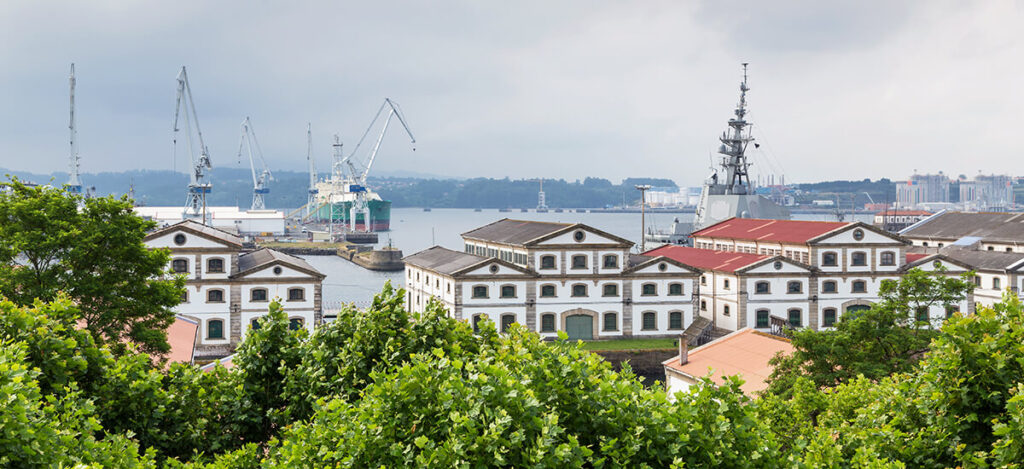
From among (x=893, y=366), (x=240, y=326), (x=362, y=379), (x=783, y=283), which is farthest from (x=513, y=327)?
(x=783, y=283)

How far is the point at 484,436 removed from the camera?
9.27m

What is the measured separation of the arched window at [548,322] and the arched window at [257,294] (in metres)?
17.2

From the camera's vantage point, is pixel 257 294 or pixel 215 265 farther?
pixel 257 294

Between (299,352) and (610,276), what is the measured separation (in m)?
42.6

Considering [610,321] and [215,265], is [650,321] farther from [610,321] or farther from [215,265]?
[215,265]

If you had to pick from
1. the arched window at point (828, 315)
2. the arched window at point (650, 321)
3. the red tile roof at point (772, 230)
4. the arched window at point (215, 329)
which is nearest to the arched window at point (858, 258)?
the red tile roof at point (772, 230)

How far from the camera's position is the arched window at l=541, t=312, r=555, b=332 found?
2192 inches

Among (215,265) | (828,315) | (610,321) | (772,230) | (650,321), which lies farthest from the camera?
(772,230)

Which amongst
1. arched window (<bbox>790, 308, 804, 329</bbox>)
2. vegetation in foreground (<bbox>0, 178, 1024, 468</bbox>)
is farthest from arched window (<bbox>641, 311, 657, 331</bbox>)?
vegetation in foreground (<bbox>0, 178, 1024, 468</bbox>)

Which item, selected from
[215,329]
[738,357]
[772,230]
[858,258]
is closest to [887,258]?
[858,258]

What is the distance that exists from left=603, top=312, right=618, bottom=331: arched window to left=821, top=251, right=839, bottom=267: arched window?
49.4ft

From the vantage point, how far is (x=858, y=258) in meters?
59.2

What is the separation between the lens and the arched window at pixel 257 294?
5203cm

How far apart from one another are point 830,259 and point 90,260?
4664cm
